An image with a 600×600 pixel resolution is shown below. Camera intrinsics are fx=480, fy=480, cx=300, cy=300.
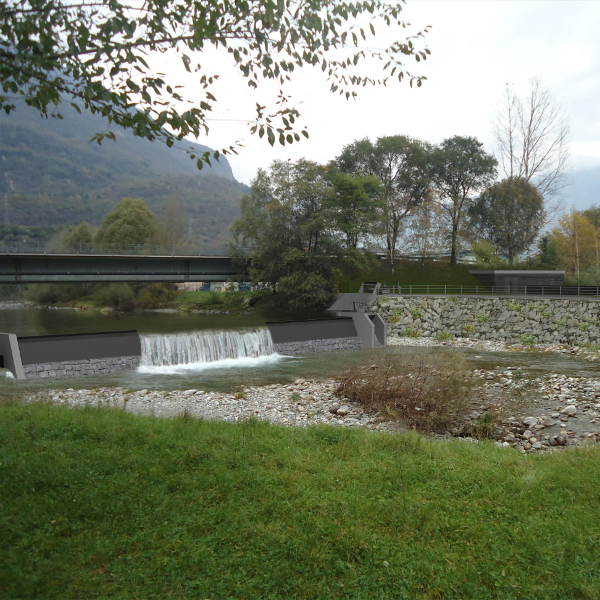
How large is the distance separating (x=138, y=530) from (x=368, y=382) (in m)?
9.75

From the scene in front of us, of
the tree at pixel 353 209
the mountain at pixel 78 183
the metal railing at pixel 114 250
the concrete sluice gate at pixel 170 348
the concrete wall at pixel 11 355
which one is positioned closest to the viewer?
the concrete wall at pixel 11 355

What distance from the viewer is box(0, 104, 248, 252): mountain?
90375mm

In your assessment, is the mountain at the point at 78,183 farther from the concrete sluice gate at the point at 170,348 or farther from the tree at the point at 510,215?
the concrete sluice gate at the point at 170,348

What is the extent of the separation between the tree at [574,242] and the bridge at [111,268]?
27.6 m

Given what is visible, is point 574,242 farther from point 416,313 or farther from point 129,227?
point 129,227

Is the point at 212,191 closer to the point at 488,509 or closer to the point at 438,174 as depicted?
the point at 438,174

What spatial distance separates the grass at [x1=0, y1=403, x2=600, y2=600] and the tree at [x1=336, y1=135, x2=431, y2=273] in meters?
39.1

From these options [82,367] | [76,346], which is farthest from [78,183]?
[82,367]

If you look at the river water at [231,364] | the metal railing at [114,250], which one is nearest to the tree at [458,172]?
the metal railing at [114,250]

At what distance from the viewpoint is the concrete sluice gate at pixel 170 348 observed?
1842 centimetres

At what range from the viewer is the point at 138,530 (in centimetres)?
427

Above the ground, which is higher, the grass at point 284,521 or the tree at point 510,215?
the tree at point 510,215

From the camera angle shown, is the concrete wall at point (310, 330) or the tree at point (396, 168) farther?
the tree at point (396, 168)

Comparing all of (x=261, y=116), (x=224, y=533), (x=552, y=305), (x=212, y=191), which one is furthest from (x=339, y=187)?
(x=212, y=191)
